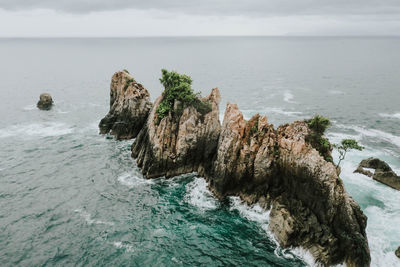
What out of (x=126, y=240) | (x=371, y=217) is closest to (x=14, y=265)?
(x=126, y=240)

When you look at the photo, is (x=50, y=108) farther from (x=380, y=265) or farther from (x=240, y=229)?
(x=380, y=265)

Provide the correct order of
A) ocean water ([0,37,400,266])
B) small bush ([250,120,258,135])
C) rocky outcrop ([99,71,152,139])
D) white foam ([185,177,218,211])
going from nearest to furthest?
ocean water ([0,37,400,266]), white foam ([185,177,218,211]), small bush ([250,120,258,135]), rocky outcrop ([99,71,152,139])

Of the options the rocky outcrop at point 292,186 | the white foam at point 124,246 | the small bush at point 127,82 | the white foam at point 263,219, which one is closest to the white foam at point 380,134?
the rocky outcrop at point 292,186

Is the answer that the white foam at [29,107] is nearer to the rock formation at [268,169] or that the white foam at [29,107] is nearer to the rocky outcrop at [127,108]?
the rocky outcrop at [127,108]

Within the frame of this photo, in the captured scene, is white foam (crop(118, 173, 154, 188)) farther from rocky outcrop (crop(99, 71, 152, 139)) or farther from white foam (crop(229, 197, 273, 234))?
rocky outcrop (crop(99, 71, 152, 139))

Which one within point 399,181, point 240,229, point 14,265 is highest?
point 399,181

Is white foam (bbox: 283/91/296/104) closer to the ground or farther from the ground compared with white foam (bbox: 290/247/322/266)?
farther from the ground

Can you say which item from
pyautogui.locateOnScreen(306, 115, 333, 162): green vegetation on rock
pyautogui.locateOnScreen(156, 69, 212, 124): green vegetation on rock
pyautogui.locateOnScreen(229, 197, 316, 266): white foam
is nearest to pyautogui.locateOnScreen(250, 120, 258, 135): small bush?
pyautogui.locateOnScreen(306, 115, 333, 162): green vegetation on rock

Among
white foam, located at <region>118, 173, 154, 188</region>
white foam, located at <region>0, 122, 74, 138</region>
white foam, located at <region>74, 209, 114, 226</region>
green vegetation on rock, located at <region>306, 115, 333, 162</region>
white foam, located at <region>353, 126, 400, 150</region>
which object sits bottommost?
white foam, located at <region>74, 209, 114, 226</region>
